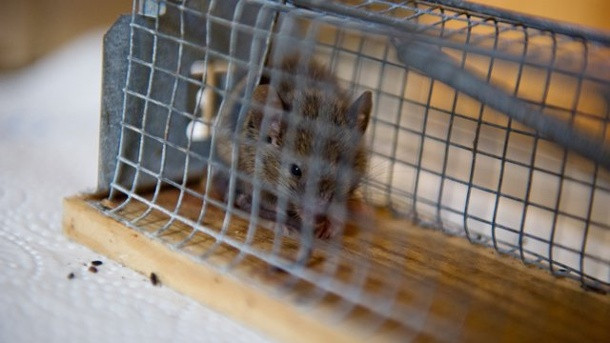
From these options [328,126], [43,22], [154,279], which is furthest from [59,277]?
[43,22]

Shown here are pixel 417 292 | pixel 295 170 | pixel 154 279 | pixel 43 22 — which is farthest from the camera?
pixel 43 22

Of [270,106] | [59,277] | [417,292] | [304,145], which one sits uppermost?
[270,106]

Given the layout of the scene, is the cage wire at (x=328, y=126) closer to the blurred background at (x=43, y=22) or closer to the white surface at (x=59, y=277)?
the white surface at (x=59, y=277)

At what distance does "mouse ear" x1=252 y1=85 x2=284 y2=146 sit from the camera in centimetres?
156

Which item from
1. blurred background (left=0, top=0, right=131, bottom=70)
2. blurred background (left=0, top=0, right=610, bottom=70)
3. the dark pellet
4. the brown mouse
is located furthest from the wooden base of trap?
blurred background (left=0, top=0, right=131, bottom=70)

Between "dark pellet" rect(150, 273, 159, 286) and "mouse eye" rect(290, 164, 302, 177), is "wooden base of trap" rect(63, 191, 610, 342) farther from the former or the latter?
"mouse eye" rect(290, 164, 302, 177)

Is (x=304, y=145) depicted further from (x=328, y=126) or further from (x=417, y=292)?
(x=417, y=292)

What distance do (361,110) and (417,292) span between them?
0.54 meters

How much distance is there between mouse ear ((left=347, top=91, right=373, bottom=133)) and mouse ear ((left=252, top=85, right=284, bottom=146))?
0.59 ft

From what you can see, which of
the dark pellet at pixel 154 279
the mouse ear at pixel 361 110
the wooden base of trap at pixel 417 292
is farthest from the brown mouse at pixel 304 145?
the dark pellet at pixel 154 279

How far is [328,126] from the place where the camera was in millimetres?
1699

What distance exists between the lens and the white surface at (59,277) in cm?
131

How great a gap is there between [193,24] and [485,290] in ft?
2.86

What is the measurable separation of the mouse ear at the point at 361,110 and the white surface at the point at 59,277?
2.04 ft
